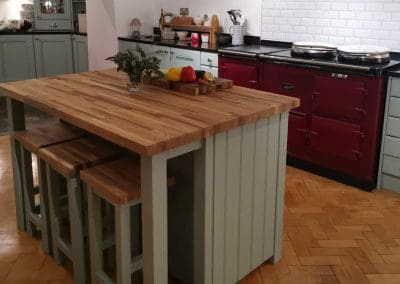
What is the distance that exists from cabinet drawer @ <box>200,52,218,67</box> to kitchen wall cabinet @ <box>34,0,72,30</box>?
3063 mm

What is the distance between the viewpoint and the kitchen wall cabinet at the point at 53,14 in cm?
696

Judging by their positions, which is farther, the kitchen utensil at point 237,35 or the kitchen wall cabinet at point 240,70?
the kitchen utensil at point 237,35

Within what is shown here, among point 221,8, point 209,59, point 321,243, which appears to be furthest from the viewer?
point 221,8

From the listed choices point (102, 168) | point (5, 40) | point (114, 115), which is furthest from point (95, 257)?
point (5, 40)

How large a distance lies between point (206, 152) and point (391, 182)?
2314 mm

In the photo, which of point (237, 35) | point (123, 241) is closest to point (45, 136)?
point (123, 241)

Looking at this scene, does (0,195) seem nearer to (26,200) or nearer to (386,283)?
(26,200)

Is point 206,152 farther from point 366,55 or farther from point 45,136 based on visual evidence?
point 366,55

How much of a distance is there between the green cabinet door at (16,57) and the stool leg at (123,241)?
17.8ft

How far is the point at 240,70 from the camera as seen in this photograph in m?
4.54

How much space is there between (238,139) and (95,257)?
37.2 inches

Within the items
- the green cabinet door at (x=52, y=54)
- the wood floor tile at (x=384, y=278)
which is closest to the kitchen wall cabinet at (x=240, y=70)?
the wood floor tile at (x=384, y=278)

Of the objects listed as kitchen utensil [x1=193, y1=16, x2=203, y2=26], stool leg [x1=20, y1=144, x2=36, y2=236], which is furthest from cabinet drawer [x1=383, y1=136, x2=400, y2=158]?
kitchen utensil [x1=193, y1=16, x2=203, y2=26]

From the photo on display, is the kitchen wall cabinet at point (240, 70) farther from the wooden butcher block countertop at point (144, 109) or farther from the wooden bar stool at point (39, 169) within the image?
the wooden bar stool at point (39, 169)
